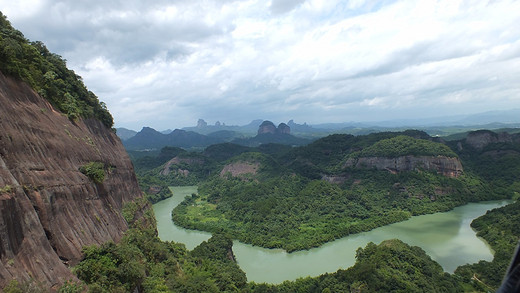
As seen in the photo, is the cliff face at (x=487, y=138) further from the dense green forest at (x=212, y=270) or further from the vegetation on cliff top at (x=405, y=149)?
the dense green forest at (x=212, y=270)

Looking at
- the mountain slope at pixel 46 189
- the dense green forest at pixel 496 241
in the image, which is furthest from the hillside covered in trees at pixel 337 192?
the mountain slope at pixel 46 189

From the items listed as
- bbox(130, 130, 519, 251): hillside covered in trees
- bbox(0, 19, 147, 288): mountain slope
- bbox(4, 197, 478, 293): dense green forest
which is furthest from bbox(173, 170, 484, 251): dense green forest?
bbox(0, 19, 147, 288): mountain slope

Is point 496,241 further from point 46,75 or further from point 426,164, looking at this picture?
point 46,75

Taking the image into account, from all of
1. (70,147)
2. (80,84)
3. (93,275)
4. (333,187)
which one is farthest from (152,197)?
(93,275)

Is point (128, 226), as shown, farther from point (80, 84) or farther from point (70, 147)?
point (80, 84)

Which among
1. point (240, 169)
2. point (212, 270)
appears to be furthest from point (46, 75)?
point (240, 169)
